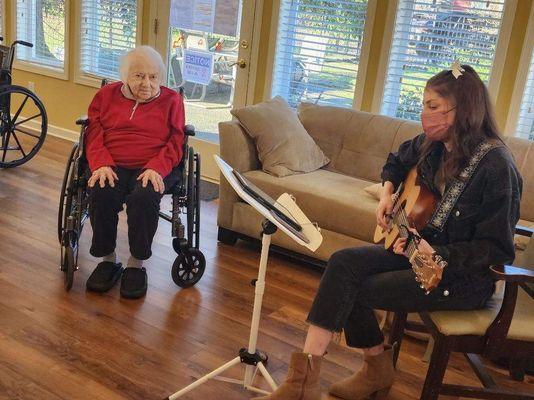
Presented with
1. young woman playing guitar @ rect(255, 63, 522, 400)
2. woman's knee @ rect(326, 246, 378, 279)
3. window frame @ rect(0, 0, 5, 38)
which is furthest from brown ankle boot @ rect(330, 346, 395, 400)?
window frame @ rect(0, 0, 5, 38)

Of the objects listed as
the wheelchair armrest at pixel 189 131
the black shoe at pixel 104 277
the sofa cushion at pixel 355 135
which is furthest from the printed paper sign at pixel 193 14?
the black shoe at pixel 104 277

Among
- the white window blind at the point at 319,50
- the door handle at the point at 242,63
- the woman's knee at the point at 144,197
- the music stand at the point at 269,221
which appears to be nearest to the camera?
the music stand at the point at 269,221

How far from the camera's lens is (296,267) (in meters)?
3.08

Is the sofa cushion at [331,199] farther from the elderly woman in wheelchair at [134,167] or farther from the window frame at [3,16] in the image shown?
the window frame at [3,16]

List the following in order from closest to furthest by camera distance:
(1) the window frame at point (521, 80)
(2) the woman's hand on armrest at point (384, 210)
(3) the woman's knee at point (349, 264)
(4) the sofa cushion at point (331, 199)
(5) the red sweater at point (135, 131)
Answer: (3) the woman's knee at point (349, 264) < (2) the woman's hand on armrest at point (384, 210) < (5) the red sweater at point (135, 131) < (4) the sofa cushion at point (331, 199) < (1) the window frame at point (521, 80)

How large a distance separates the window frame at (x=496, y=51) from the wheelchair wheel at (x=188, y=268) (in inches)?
68.0

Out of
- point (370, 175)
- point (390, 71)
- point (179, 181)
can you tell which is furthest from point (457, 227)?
point (390, 71)

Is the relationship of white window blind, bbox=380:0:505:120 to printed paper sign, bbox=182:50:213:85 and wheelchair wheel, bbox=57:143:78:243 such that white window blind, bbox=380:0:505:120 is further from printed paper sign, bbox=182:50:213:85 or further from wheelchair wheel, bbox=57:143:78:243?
wheelchair wheel, bbox=57:143:78:243

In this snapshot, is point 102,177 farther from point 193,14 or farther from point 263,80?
point 193,14

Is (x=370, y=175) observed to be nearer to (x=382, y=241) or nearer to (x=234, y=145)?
(x=234, y=145)

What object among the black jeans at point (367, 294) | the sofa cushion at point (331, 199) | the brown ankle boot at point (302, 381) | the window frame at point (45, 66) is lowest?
the brown ankle boot at point (302, 381)

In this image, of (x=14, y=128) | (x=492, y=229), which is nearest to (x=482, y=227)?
(x=492, y=229)

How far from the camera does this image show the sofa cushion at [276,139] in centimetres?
315

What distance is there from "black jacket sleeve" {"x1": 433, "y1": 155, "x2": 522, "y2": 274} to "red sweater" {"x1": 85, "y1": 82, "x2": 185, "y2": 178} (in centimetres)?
141
